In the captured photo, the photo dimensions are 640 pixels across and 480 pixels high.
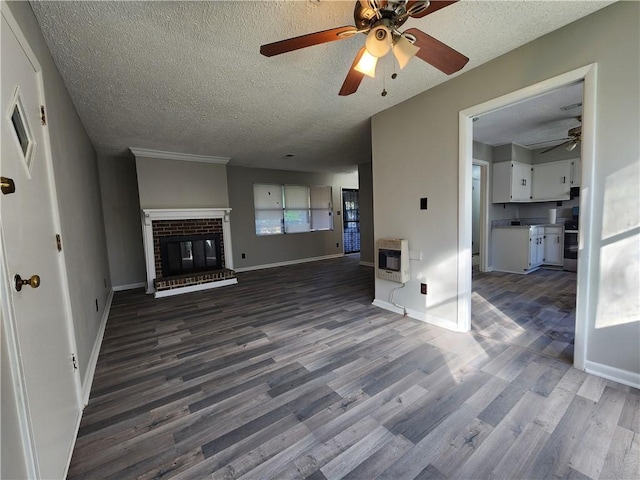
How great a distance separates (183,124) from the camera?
3393 millimetres

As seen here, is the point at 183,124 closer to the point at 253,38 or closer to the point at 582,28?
the point at 253,38

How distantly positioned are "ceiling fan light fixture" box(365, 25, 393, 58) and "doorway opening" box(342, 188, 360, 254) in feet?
21.4

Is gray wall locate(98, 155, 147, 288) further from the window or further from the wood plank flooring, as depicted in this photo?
the wood plank flooring

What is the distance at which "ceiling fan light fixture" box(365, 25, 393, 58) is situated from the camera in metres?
1.41

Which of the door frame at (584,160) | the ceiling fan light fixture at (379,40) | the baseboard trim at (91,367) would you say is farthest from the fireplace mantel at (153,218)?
the door frame at (584,160)

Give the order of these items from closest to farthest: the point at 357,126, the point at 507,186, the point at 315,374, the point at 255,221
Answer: the point at 315,374 < the point at 357,126 < the point at 507,186 < the point at 255,221

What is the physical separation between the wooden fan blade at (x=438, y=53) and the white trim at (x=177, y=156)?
4333mm

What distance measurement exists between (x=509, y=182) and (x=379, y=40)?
4899 mm

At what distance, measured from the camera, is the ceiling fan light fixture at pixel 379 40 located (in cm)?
141

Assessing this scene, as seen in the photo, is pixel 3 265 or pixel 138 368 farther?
pixel 138 368

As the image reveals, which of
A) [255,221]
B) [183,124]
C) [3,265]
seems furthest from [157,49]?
[255,221]

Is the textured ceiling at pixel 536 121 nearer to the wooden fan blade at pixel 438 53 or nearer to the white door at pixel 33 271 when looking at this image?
the wooden fan blade at pixel 438 53

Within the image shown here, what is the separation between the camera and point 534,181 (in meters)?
5.52

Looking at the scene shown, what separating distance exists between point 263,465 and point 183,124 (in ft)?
11.8
